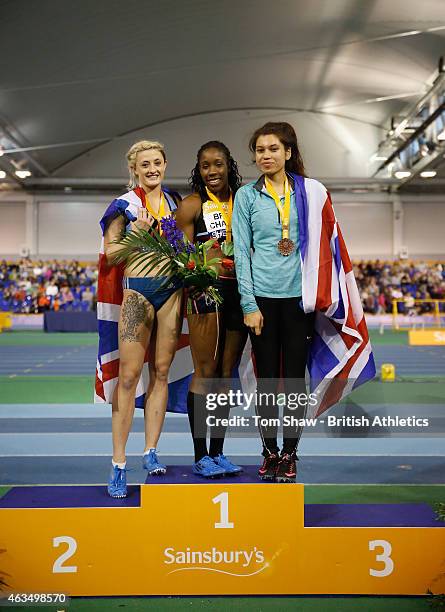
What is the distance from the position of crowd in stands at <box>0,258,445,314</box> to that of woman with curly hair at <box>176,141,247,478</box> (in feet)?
65.1

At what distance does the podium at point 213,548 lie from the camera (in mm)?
2605

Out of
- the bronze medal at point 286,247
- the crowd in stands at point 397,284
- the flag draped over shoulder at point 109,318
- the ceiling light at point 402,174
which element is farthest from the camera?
the ceiling light at point 402,174

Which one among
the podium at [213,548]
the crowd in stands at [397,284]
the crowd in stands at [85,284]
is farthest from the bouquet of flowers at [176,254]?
the crowd in stands at [397,284]

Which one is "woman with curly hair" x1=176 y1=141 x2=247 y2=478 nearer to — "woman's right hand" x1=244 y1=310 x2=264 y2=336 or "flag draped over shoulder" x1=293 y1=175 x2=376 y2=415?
"woman's right hand" x1=244 y1=310 x2=264 y2=336

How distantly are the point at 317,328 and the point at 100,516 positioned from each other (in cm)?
127

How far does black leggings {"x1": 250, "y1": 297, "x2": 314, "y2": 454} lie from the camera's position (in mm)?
3027

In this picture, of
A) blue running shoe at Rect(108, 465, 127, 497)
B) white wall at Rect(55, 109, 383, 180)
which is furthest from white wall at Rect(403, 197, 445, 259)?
blue running shoe at Rect(108, 465, 127, 497)

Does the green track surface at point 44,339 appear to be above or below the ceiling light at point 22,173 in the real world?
below

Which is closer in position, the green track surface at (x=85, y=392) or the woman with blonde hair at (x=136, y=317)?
the woman with blonde hair at (x=136, y=317)

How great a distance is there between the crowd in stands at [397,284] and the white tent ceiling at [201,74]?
436 cm

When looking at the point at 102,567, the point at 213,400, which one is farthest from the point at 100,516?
the point at 213,400

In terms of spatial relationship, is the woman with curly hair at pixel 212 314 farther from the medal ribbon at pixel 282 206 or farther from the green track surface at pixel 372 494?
the green track surface at pixel 372 494

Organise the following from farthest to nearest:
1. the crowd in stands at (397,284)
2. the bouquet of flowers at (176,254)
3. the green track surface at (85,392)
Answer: the crowd in stands at (397,284) → the green track surface at (85,392) → the bouquet of flowers at (176,254)

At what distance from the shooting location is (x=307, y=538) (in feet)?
8.58
